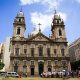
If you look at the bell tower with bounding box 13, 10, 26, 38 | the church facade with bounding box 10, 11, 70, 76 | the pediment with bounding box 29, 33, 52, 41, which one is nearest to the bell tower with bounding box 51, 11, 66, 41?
the church facade with bounding box 10, 11, 70, 76

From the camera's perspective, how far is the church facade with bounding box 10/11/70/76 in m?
49.6

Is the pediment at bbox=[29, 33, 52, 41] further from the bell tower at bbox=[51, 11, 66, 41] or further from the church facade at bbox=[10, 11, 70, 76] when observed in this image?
the bell tower at bbox=[51, 11, 66, 41]

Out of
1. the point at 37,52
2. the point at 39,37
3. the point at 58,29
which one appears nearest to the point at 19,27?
the point at 39,37

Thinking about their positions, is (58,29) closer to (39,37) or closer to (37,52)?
(39,37)

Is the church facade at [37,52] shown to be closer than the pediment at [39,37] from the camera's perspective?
Yes

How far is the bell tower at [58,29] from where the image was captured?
175 ft

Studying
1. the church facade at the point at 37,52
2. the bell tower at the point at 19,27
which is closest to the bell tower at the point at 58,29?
the church facade at the point at 37,52

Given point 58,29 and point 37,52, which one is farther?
point 58,29

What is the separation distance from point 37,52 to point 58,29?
850 cm

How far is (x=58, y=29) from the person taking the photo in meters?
54.1

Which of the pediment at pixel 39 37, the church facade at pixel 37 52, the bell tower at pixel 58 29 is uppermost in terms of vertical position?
the bell tower at pixel 58 29

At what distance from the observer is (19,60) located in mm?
49812

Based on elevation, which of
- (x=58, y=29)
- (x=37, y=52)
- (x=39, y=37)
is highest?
(x=58, y=29)

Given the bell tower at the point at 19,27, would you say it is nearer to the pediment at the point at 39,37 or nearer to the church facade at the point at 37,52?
the church facade at the point at 37,52
